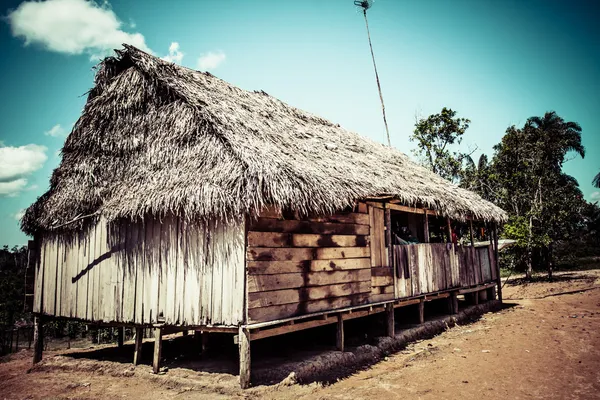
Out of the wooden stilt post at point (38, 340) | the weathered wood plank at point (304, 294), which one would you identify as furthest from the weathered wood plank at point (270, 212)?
the wooden stilt post at point (38, 340)

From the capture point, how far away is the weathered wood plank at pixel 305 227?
5.82 metres

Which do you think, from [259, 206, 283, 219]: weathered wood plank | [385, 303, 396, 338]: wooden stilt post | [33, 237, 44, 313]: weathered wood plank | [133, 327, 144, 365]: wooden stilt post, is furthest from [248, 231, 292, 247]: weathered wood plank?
[33, 237, 44, 313]: weathered wood plank

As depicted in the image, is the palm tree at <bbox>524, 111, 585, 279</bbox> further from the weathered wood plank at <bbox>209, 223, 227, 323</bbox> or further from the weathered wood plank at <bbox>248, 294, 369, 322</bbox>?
the weathered wood plank at <bbox>209, 223, 227, 323</bbox>

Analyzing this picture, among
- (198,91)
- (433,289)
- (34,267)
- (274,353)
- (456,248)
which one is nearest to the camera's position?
(274,353)

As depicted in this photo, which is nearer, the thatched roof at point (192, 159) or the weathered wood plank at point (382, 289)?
the thatched roof at point (192, 159)

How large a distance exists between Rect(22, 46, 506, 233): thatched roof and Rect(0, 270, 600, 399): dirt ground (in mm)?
2726

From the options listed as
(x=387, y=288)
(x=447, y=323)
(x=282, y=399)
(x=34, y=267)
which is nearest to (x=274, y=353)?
(x=282, y=399)

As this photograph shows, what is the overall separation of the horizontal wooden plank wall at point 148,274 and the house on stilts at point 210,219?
0.02 metres

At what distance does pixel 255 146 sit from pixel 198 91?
212 cm

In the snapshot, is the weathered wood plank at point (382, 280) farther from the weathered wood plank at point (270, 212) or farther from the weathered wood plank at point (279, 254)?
the weathered wood plank at point (270, 212)

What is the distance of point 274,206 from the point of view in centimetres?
586

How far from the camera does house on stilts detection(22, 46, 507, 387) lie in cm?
566

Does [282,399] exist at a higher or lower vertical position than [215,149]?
lower

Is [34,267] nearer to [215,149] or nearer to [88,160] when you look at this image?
[88,160]
